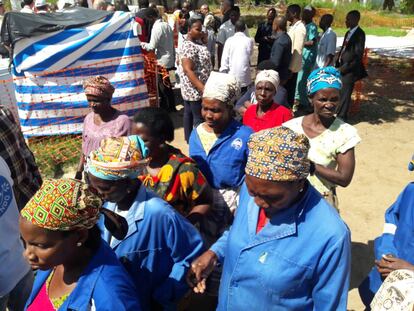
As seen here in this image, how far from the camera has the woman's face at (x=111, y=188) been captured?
2059mm

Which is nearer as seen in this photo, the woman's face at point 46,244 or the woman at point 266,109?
the woman's face at point 46,244

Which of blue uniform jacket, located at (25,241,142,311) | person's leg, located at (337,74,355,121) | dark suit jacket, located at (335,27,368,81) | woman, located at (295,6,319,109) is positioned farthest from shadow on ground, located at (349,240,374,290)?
woman, located at (295,6,319,109)

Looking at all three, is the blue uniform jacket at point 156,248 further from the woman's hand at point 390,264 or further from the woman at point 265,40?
the woman at point 265,40

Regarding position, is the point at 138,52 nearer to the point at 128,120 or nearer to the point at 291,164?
the point at 128,120

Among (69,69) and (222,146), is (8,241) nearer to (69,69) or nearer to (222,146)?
(222,146)

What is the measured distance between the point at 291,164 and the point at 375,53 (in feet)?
49.5

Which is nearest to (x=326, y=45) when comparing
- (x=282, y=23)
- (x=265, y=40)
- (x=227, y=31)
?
(x=282, y=23)

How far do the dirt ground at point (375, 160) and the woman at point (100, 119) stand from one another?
8.99 ft

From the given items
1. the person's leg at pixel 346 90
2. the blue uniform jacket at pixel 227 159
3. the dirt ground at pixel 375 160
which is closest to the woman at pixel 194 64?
the dirt ground at pixel 375 160

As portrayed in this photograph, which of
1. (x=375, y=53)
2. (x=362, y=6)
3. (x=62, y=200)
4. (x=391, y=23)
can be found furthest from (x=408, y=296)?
(x=362, y=6)

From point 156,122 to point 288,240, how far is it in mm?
1302

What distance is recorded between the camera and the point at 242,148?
2.98m

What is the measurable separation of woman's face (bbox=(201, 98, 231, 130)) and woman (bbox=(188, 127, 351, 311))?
50.4 inches

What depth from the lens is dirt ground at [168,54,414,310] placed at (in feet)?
14.4
